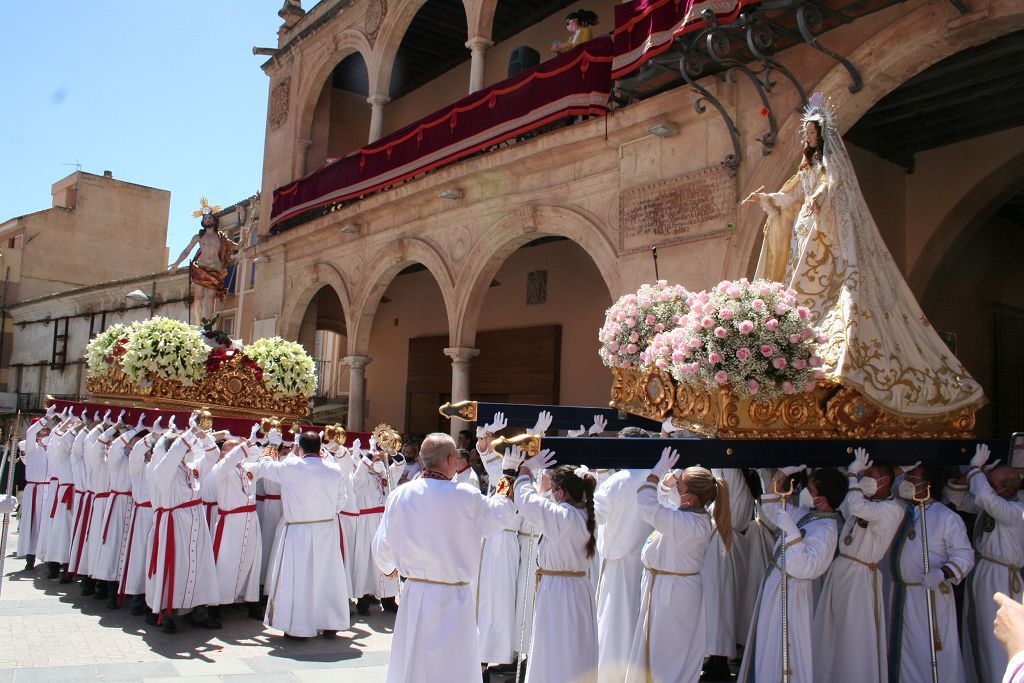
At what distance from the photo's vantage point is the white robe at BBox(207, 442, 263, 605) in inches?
293

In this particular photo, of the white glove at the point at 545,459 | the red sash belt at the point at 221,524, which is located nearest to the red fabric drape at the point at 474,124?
the red sash belt at the point at 221,524

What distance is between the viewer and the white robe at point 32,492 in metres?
9.78

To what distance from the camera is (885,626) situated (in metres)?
5.30

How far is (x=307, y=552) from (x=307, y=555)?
0.08ft

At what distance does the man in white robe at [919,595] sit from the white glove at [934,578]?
91 millimetres

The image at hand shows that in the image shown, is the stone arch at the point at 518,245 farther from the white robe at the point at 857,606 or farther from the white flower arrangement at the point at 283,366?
the white robe at the point at 857,606

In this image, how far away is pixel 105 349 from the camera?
31.8 ft

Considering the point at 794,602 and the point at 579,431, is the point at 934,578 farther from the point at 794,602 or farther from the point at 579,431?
the point at 579,431

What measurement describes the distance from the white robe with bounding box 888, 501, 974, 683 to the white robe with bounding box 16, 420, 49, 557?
889 centimetres

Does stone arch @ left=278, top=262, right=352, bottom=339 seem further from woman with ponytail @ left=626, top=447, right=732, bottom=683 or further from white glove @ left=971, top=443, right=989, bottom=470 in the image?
white glove @ left=971, top=443, right=989, bottom=470

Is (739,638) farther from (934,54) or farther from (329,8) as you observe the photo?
(329,8)

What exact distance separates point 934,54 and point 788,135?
4.41 ft

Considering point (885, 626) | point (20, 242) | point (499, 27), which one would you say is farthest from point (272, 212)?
point (20, 242)

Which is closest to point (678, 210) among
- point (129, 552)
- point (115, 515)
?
point (129, 552)
